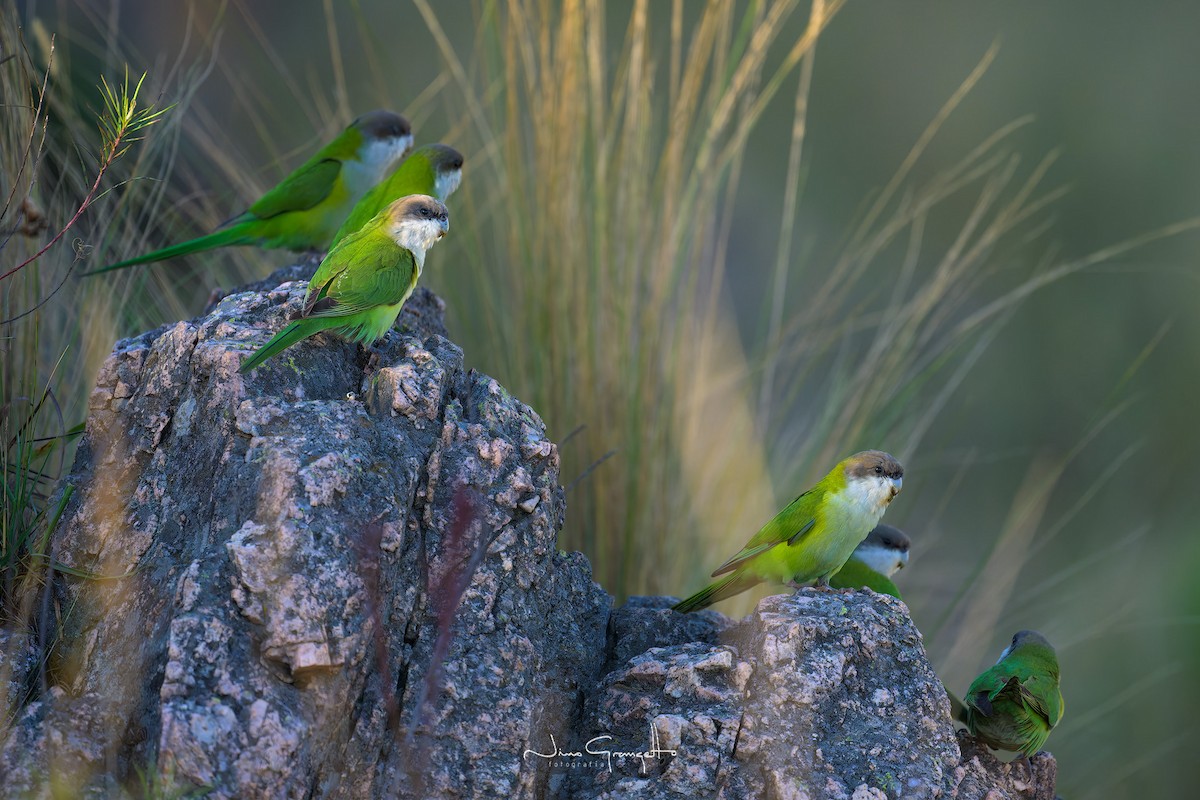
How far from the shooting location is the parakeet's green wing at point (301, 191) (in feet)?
12.5

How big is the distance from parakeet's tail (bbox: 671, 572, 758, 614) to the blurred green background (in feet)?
2.07

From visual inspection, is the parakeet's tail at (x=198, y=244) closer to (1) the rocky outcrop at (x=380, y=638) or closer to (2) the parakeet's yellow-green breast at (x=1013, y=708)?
(1) the rocky outcrop at (x=380, y=638)

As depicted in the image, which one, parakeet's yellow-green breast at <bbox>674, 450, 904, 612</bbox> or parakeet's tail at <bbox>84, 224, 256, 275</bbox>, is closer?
parakeet's yellow-green breast at <bbox>674, 450, 904, 612</bbox>

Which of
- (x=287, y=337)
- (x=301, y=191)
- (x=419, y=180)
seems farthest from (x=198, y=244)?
(x=287, y=337)

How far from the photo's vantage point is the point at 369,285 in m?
2.51

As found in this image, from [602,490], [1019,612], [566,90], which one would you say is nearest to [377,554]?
[602,490]

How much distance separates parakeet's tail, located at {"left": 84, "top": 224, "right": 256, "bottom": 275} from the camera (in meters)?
3.27

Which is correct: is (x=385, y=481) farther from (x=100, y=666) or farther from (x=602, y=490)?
(x=602, y=490)

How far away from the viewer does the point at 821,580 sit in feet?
10.5

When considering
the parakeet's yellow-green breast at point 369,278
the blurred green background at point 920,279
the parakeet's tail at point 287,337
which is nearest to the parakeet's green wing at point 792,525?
the blurred green background at point 920,279

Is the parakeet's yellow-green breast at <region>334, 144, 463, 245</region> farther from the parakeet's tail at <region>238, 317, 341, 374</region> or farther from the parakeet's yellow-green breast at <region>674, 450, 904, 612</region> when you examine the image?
the parakeet's yellow-green breast at <region>674, 450, 904, 612</region>

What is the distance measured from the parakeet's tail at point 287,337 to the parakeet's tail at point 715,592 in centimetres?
104

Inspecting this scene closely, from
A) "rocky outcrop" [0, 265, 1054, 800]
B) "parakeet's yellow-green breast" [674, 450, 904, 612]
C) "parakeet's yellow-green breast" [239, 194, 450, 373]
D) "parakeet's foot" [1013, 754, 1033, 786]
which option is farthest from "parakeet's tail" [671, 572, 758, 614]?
"parakeet's yellow-green breast" [239, 194, 450, 373]

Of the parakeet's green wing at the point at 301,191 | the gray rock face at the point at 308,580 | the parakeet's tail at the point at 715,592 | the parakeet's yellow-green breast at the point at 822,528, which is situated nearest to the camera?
the gray rock face at the point at 308,580
